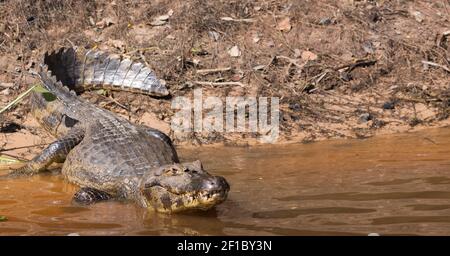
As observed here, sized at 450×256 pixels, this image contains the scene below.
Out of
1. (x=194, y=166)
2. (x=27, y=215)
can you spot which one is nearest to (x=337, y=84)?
(x=194, y=166)

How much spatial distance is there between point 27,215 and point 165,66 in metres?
3.38

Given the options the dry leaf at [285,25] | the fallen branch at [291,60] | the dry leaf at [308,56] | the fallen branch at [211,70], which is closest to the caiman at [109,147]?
the fallen branch at [211,70]

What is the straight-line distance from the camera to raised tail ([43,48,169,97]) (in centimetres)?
784

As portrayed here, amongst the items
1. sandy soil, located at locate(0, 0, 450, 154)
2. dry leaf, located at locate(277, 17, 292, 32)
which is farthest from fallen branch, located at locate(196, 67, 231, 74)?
dry leaf, located at locate(277, 17, 292, 32)

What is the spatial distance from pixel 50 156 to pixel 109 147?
2.19ft

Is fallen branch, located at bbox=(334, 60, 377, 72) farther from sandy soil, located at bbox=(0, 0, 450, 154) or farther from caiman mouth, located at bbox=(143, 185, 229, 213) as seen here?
caiman mouth, located at bbox=(143, 185, 229, 213)

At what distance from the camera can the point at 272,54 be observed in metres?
8.60

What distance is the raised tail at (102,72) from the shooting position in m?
7.84

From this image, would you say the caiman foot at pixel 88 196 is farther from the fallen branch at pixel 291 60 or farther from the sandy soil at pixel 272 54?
the fallen branch at pixel 291 60

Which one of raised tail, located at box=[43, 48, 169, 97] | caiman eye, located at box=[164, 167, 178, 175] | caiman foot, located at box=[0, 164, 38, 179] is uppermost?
raised tail, located at box=[43, 48, 169, 97]

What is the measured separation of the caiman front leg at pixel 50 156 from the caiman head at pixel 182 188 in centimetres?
150

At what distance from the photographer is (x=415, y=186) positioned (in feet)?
18.6

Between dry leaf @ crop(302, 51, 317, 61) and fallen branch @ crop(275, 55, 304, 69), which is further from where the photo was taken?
dry leaf @ crop(302, 51, 317, 61)

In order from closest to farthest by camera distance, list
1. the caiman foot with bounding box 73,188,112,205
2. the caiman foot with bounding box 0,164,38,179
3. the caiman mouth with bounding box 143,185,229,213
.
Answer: the caiman mouth with bounding box 143,185,229,213, the caiman foot with bounding box 73,188,112,205, the caiman foot with bounding box 0,164,38,179
